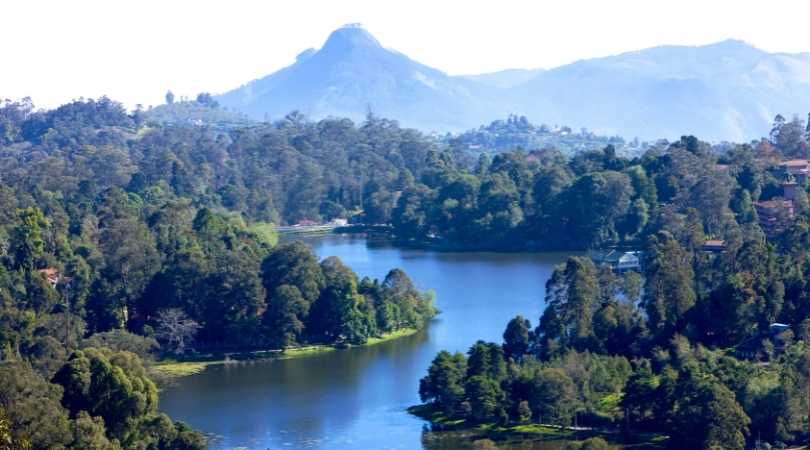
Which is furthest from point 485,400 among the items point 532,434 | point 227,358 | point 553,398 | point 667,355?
point 227,358

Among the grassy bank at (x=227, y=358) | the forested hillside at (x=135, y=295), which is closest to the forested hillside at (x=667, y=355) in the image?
the grassy bank at (x=227, y=358)

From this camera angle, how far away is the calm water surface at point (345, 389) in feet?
88.0

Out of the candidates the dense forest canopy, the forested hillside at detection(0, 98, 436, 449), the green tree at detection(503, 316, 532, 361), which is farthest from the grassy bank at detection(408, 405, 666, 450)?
the forested hillside at detection(0, 98, 436, 449)

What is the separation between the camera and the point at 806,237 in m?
37.9

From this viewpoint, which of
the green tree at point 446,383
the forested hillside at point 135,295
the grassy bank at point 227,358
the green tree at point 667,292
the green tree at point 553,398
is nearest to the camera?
the forested hillside at point 135,295

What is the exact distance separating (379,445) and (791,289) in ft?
34.1

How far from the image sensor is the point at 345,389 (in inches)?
1203

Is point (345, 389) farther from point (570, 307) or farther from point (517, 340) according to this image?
point (570, 307)

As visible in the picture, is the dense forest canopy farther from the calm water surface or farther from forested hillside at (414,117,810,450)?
the calm water surface

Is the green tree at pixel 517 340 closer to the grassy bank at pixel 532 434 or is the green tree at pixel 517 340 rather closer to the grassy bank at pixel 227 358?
the grassy bank at pixel 532 434

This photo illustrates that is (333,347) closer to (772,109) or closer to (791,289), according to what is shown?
Answer: (791,289)

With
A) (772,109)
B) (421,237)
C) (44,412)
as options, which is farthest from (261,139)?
(772,109)

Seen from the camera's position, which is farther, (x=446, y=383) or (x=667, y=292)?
(x=667, y=292)

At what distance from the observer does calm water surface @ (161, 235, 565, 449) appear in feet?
88.0
